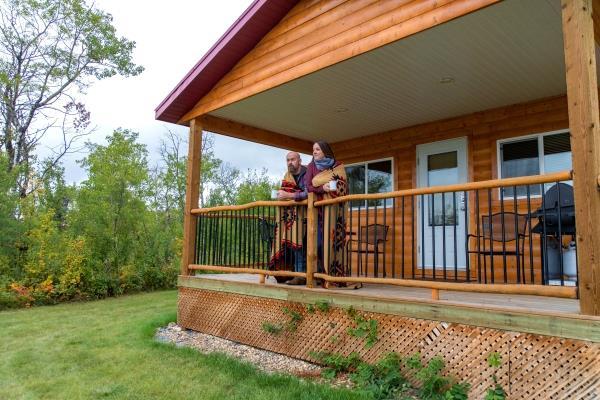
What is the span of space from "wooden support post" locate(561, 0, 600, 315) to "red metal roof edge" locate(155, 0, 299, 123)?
124 inches

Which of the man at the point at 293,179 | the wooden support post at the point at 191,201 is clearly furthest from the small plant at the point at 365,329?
the wooden support post at the point at 191,201

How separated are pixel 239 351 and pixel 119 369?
1.28 meters

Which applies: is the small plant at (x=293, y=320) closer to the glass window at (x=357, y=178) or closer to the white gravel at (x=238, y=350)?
the white gravel at (x=238, y=350)

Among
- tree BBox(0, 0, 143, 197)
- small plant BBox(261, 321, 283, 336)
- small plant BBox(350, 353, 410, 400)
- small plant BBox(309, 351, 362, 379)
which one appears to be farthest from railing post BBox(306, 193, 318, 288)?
tree BBox(0, 0, 143, 197)

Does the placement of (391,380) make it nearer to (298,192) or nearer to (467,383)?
(467,383)

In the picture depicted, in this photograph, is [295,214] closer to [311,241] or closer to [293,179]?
[293,179]

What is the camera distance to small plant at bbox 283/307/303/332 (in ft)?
14.6

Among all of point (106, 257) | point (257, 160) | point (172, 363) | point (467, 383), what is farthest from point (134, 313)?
point (257, 160)

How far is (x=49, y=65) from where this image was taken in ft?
52.4

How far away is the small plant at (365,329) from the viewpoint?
3748 mm

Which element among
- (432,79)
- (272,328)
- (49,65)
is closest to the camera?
(272,328)

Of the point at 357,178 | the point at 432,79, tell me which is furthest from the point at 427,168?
the point at 432,79

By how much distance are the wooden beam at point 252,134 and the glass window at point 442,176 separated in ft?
7.78

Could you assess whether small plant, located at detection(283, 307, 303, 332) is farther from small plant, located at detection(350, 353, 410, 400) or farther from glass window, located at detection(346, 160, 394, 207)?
glass window, located at detection(346, 160, 394, 207)
